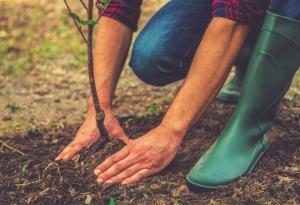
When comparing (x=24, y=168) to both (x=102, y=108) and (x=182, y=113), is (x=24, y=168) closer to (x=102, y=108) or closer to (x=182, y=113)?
(x=102, y=108)

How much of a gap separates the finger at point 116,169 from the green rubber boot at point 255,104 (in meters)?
0.22

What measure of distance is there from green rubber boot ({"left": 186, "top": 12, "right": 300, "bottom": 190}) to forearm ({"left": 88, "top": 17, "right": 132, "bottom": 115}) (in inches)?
21.6

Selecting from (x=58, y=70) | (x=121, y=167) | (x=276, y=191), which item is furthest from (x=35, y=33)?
(x=276, y=191)

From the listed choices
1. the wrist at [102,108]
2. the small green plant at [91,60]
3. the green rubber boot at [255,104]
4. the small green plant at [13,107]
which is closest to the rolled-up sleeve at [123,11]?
the small green plant at [91,60]

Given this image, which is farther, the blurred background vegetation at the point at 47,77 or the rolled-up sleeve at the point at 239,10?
the blurred background vegetation at the point at 47,77

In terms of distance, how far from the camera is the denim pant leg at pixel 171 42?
234 centimetres

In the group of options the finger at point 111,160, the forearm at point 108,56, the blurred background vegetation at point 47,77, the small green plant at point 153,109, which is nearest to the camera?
the finger at point 111,160

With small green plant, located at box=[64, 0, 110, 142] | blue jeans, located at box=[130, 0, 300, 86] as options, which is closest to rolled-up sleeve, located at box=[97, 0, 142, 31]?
blue jeans, located at box=[130, 0, 300, 86]

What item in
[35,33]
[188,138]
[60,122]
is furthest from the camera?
[35,33]

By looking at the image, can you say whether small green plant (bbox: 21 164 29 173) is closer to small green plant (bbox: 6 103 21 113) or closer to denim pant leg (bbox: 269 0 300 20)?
small green plant (bbox: 6 103 21 113)

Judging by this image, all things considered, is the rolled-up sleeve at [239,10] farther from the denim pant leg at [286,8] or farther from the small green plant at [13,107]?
the small green plant at [13,107]

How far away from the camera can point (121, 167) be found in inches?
77.4

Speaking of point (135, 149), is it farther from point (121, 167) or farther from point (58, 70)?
point (58, 70)

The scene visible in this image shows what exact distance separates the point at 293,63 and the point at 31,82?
222 centimetres
